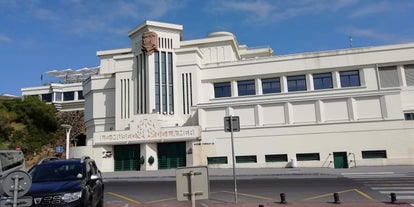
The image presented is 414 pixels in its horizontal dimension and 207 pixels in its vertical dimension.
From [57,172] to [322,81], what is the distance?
34.3 metres

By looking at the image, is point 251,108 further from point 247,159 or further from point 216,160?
point 216,160

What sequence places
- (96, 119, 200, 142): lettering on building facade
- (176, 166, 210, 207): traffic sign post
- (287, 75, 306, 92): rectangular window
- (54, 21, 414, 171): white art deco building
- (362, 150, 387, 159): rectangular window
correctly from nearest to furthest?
(176, 166, 210, 207): traffic sign post < (362, 150, 387, 159): rectangular window < (54, 21, 414, 171): white art deco building < (96, 119, 200, 142): lettering on building facade < (287, 75, 306, 92): rectangular window

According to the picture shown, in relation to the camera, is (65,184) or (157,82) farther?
(157,82)

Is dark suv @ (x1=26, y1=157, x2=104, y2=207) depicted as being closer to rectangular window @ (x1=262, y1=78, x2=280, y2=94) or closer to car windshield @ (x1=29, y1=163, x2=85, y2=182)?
car windshield @ (x1=29, y1=163, x2=85, y2=182)

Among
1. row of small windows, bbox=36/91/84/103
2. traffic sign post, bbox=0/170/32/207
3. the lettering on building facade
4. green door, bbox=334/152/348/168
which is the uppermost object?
row of small windows, bbox=36/91/84/103

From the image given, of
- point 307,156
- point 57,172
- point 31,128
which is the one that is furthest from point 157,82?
point 57,172

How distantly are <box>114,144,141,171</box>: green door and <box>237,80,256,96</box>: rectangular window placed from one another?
1352 cm

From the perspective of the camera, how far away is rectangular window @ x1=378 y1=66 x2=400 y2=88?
37.5 metres

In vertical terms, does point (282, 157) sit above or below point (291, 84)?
below

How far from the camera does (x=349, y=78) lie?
3828cm

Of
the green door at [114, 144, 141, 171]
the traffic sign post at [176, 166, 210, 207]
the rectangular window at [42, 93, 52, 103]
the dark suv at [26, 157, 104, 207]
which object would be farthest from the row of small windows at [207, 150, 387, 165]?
the rectangular window at [42, 93, 52, 103]

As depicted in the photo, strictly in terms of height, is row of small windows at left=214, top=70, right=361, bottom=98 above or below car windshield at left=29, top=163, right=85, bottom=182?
above

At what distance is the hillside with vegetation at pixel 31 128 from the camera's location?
1967 inches

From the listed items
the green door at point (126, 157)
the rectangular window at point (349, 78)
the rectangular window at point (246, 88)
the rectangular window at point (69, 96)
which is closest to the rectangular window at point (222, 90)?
the rectangular window at point (246, 88)
